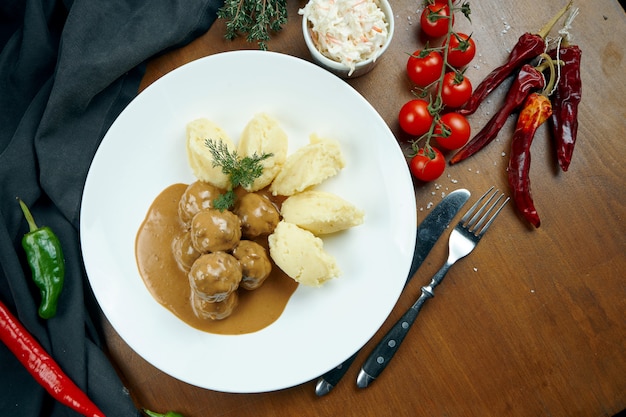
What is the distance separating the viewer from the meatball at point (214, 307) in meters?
2.73

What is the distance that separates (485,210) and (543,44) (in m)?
1.08

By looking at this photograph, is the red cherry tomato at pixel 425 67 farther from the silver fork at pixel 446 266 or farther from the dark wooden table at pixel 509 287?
the silver fork at pixel 446 266

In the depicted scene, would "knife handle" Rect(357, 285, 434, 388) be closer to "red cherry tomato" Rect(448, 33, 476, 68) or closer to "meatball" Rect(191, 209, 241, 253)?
"meatball" Rect(191, 209, 241, 253)

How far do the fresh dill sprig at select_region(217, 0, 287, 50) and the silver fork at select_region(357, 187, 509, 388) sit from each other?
161 cm

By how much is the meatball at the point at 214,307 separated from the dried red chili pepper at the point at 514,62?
1.79 m

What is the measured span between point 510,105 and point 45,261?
2.87 meters

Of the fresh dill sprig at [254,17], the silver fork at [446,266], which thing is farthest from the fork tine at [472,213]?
the fresh dill sprig at [254,17]

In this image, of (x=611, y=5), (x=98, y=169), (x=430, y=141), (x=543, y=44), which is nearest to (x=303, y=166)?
(x=430, y=141)

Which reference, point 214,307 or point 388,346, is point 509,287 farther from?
point 214,307

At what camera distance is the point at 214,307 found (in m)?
2.74

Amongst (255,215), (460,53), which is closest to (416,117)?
(460,53)

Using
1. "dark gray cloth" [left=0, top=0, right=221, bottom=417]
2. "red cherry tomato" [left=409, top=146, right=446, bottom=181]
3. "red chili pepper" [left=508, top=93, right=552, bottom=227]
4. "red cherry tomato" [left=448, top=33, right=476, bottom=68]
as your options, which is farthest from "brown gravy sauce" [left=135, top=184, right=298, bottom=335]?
"red cherry tomato" [left=448, top=33, right=476, bottom=68]

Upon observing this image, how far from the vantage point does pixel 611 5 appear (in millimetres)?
3293

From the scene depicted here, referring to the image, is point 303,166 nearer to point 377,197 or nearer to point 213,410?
point 377,197
